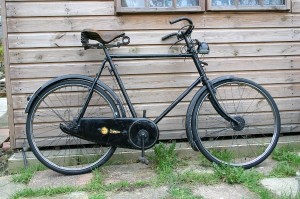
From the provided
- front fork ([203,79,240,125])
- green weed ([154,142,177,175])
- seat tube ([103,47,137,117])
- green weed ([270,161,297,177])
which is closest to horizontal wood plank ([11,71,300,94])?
seat tube ([103,47,137,117])

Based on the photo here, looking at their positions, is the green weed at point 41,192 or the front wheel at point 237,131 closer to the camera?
the green weed at point 41,192

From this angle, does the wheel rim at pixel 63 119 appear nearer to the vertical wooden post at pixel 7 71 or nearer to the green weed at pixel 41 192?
the vertical wooden post at pixel 7 71

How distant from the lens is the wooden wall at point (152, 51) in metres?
3.73

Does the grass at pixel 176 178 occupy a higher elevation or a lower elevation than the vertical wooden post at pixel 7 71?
lower

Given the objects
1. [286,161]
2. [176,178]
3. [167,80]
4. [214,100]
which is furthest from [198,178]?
[167,80]

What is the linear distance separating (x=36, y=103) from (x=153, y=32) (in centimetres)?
139

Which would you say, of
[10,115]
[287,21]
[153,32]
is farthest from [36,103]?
[287,21]

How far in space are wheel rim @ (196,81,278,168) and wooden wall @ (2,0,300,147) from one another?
18cm

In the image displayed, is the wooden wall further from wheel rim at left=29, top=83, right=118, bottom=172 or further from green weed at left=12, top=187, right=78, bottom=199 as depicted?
green weed at left=12, top=187, right=78, bottom=199

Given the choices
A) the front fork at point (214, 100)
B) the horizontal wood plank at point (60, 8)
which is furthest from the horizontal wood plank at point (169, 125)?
the horizontal wood plank at point (60, 8)

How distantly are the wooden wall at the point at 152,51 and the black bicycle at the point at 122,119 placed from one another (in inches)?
7.0

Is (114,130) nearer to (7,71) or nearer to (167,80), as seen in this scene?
(167,80)

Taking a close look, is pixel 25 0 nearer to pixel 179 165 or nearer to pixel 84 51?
pixel 84 51

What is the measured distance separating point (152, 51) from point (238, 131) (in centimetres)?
124
